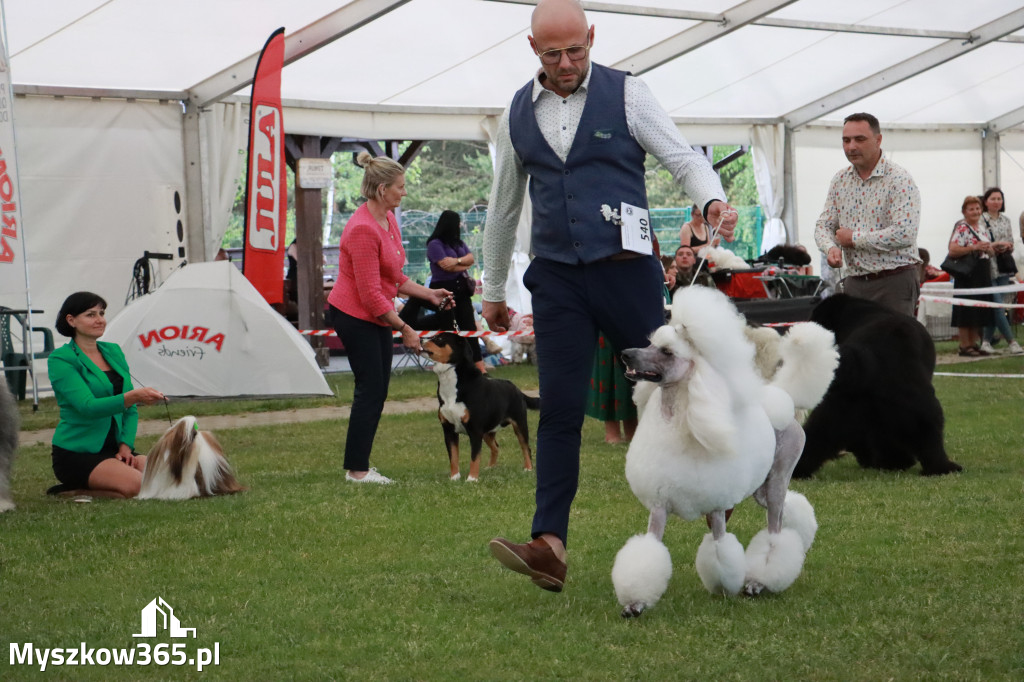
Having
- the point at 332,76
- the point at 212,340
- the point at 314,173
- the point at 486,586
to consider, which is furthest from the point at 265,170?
the point at 486,586

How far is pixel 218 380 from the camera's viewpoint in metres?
11.1

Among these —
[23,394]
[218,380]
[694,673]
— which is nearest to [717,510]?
[694,673]

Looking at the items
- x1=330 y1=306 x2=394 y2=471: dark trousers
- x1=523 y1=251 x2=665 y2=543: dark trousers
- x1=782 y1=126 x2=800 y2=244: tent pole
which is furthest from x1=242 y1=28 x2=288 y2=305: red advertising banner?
x1=782 y1=126 x2=800 y2=244: tent pole

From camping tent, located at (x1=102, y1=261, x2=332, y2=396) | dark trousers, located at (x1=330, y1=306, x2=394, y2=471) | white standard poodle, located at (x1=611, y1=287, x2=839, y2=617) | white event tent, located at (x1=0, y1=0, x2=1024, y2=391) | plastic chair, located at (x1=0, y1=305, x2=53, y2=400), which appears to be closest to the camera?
white standard poodle, located at (x1=611, y1=287, x2=839, y2=617)

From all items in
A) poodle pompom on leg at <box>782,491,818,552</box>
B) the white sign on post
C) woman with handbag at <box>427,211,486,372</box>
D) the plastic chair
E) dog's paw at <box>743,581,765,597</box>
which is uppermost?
the white sign on post

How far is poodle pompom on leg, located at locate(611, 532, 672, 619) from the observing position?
139 inches

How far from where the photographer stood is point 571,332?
12.7ft

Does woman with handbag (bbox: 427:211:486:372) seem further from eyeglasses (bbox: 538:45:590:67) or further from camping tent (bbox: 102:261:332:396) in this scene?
eyeglasses (bbox: 538:45:590:67)

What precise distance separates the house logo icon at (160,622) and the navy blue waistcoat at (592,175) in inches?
66.9

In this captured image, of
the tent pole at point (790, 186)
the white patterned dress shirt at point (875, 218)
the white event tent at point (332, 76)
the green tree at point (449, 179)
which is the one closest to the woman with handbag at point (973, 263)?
the white event tent at point (332, 76)

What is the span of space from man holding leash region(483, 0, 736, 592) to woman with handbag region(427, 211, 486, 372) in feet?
25.4

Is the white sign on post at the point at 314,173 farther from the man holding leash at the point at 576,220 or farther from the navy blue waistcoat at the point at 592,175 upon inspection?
the navy blue waistcoat at the point at 592,175

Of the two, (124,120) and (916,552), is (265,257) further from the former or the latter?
(916,552)

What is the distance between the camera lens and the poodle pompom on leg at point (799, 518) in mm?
3990
